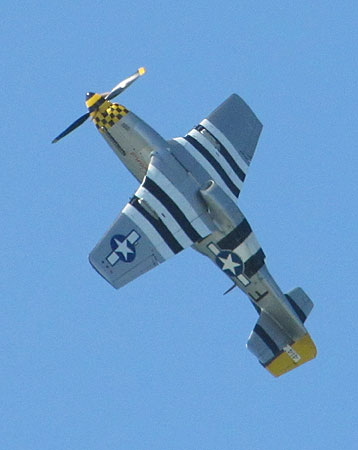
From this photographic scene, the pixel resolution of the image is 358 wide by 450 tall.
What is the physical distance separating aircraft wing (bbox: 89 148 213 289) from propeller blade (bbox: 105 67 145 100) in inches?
101

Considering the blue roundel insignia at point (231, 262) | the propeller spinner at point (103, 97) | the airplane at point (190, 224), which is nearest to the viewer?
the airplane at point (190, 224)

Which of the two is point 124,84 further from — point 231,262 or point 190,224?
point 231,262

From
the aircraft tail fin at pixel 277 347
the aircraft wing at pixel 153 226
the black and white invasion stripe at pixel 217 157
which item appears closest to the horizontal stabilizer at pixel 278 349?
the aircraft tail fin at pixel 277 347

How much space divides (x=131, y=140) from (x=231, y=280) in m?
4.85

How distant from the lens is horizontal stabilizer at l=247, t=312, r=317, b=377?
3425cm

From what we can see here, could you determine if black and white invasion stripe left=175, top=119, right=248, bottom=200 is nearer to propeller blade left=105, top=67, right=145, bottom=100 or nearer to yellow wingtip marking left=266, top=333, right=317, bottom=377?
propeller blade left=105, top=67, right=145, bottom=100

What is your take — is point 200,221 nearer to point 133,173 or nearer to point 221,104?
point 133,173

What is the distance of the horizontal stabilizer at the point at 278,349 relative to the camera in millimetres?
34250

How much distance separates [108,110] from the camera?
35500 millimetres

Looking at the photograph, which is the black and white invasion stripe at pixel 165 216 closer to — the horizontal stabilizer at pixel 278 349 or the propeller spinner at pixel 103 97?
the propeller spinner at pixel 103 97

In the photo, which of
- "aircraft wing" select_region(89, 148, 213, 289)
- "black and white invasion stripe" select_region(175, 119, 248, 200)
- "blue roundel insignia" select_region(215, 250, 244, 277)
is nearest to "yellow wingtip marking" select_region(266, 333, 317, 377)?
"blue roundel insignia" select_region(215, 250, 244, 277)

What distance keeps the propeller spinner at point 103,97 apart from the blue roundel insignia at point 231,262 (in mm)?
5647

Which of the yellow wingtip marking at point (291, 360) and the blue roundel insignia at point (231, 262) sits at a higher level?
the blue roundel insignia at point (231, 262)

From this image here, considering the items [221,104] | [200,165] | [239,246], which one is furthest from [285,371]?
[221,104]
